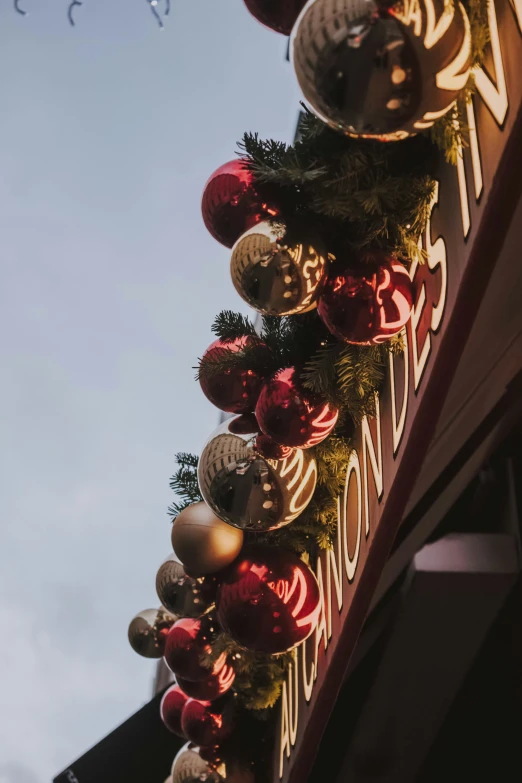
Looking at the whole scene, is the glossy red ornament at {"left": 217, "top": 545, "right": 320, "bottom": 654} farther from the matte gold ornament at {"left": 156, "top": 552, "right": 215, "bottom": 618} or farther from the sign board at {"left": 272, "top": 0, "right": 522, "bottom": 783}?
the matte gold ornament at {"left": 156, "top": 552, "right": 215, "bottom": 618}

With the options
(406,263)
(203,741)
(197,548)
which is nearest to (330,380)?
(406,263)

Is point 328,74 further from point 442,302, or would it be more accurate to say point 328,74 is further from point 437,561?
point 437,561

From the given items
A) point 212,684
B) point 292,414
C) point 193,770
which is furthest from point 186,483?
point 193,770

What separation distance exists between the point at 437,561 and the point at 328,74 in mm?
3013

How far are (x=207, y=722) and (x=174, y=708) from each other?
0.37m

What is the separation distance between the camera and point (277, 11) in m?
1.69

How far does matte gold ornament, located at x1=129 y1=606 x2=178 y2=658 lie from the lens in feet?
11.8

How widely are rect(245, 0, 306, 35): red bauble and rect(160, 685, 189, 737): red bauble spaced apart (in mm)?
2683

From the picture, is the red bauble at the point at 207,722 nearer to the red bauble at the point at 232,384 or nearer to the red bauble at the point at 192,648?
the red bauble at the point at 192,648

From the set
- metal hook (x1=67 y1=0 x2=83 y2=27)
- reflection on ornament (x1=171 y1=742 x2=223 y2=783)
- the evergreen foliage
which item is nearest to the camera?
the evergreen foliage

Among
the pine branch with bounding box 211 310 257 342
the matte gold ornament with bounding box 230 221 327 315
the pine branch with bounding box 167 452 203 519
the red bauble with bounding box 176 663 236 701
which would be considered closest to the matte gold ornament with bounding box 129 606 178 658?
the red bauble with bounding box 176 663 236 701

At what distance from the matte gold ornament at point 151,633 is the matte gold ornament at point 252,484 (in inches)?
79.7

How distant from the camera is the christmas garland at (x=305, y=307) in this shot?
4.78 ft

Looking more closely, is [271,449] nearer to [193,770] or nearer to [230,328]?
[230,328]
